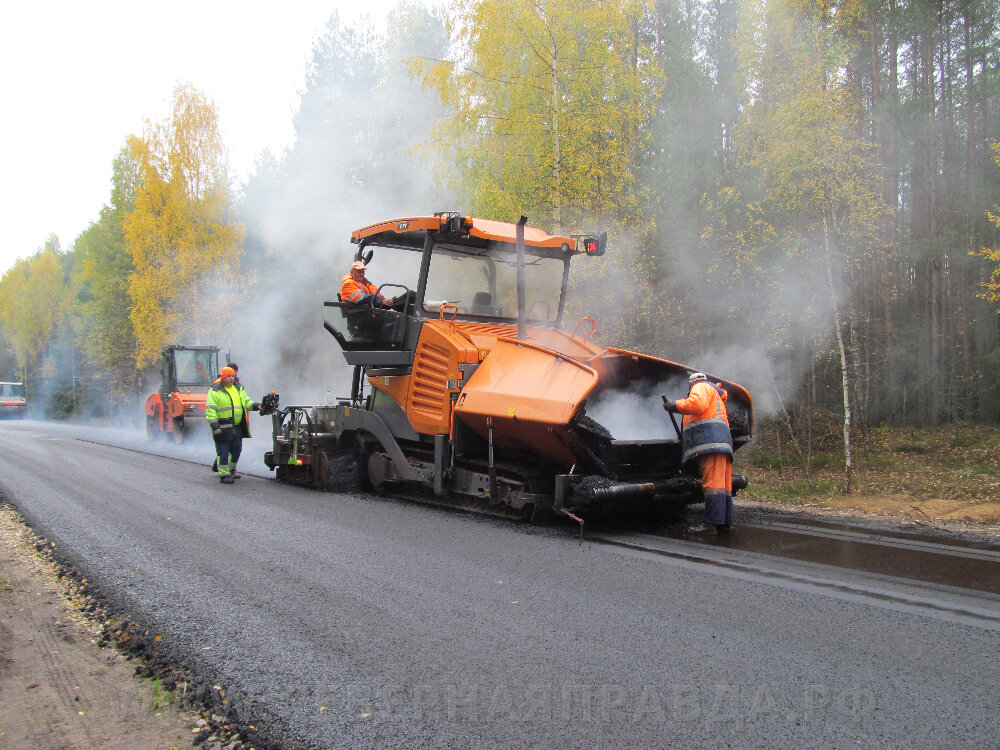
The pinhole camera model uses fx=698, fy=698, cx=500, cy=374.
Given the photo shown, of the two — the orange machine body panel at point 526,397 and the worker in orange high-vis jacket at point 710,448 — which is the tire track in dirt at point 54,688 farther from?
the worker in orange high-vis jacket at point 710,448

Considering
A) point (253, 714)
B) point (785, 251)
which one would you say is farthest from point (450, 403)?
point (785, 251)

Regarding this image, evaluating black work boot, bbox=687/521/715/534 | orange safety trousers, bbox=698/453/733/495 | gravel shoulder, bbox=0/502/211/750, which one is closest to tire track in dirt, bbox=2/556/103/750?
gravel shoulder, bbox=0/502/211/750

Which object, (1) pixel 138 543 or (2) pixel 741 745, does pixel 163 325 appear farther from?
(2) pixel 741 745

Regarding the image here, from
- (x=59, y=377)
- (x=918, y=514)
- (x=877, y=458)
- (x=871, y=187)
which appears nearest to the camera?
(x=918, y=514)

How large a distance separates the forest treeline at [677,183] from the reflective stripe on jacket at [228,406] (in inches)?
184

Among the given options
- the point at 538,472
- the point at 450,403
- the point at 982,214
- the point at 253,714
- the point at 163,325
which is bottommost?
the point at 253,714

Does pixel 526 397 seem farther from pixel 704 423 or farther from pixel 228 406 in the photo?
pixel 228 406

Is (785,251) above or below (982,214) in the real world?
below

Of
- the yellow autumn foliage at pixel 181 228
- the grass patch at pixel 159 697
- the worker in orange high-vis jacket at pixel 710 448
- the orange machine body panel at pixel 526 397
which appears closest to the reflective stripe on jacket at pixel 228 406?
the orange machine body panel at pixel 526 397

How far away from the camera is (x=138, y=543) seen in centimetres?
533

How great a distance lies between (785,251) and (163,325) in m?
19.9

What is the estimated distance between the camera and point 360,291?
276 inches

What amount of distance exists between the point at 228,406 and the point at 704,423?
20.4ft

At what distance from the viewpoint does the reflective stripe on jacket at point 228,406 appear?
8.98 m
